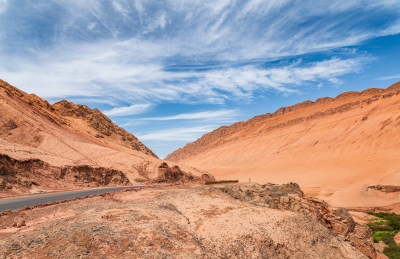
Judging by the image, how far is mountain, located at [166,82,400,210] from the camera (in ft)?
104

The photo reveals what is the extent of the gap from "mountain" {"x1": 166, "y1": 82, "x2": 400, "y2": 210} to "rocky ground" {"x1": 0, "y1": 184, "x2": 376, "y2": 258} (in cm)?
2039

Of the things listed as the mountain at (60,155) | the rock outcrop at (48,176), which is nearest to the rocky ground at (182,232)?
the rock outcrop at (48,176)

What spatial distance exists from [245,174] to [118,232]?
55289 mm

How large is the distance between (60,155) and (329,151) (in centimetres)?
4446

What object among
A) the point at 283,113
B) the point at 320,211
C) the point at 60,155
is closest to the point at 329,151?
the point at 283,113

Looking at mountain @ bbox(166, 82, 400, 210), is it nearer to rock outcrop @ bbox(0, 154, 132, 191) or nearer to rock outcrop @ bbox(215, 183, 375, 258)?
rock outcrop @ bbox(215, 183, 375, 258)

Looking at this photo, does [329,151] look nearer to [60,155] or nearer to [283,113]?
[283,113]

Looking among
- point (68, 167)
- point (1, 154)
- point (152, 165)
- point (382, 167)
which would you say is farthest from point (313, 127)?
point (1, 154)

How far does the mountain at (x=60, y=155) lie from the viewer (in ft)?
65.5

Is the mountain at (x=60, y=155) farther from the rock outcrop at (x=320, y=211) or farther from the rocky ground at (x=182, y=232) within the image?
the rock outcrop at (x=320, y=211)

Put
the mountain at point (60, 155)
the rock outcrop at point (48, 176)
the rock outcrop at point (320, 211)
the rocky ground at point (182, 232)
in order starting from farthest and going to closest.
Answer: the mountain at point (60, 155), the rock outcrop at point (48, 176), the rock outcrop at point (320, 211), the rocky ground at point (182, 232)

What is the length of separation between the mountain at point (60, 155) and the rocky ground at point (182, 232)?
35.1 ft

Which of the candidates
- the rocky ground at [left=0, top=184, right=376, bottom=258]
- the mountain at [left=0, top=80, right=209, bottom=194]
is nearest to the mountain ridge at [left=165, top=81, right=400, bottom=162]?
the mountain at [left=0, top=80, right=209, bottom=194]

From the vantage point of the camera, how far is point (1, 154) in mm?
18422
